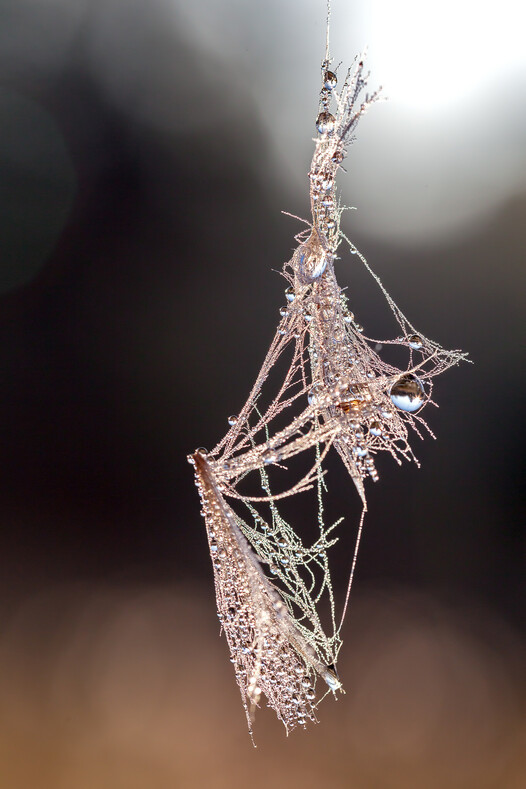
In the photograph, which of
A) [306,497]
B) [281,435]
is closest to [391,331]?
[306,497]

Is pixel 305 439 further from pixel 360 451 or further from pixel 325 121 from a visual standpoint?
pixel 325 121

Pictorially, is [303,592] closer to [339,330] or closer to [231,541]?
[231,541]

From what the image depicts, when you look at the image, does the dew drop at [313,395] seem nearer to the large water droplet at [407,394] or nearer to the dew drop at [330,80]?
the large water droplet at [407,394]

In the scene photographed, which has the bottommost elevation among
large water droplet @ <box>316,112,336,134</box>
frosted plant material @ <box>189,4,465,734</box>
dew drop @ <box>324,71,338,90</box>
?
frosted plant material @ <box>189,4,465,734</box>

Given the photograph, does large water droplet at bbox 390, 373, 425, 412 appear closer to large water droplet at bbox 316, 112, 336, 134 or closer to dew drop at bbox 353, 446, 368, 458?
dew drop at bbox 353, 446, 368, 458

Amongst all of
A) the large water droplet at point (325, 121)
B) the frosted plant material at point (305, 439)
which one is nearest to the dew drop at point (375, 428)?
the frosted plant material at point (305, 439)

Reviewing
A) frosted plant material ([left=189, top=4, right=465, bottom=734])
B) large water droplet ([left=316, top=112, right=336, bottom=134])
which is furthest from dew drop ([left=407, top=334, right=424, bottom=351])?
large water droplet ([left=316, top=112, right=336, bottom=134])

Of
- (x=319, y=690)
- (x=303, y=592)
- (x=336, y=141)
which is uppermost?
(x=336, y=141)

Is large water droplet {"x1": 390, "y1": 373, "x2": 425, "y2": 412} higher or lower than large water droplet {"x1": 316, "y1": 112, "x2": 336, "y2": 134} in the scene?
lower
